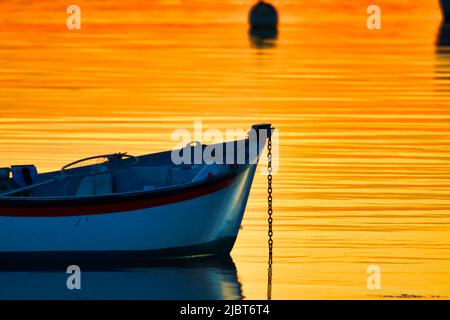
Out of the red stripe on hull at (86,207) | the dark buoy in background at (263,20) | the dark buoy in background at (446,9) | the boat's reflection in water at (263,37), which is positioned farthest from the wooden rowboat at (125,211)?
the dark buoy in background at (446,9)

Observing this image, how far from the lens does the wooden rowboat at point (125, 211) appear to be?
21094 mm

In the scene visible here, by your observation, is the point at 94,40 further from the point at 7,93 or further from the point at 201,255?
the point at 201,255

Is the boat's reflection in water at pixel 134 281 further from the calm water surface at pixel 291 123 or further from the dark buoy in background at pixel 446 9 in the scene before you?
the dark buoy in background at pixel 446 9

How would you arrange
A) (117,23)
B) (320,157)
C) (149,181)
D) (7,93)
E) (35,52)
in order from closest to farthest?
(149,181)
(320,157)
(7,93)
(35,52)
(117,23)

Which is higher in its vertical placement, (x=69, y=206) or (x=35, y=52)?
(x=35, y=52)

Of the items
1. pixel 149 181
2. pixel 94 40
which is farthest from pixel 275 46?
pixel 149 181

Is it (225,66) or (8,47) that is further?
(8,47)

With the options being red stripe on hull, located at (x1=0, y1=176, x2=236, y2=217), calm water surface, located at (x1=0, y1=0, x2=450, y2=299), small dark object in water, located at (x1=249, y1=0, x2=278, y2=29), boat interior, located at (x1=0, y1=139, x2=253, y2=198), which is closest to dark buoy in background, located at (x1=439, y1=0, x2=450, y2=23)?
calm water surface, located at (x1=0, y1=0, x2=450, y2=299)

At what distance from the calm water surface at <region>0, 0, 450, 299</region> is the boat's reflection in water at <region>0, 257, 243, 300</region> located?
50mm

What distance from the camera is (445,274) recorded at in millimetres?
21266

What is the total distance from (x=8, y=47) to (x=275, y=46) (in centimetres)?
1134

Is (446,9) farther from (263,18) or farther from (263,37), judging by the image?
(263,37)

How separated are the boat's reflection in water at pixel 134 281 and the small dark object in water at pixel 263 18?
60508 millimetres

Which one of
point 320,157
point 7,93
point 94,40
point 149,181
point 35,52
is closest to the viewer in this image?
point 149,181
